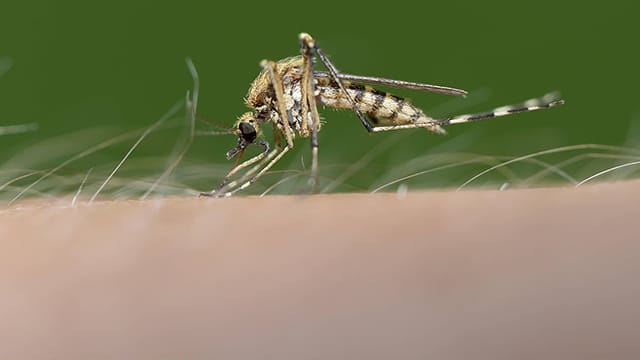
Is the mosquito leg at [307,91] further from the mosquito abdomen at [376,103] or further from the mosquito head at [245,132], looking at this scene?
the mosquito head at [245,132]

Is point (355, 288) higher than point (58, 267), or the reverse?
point (58, 267)

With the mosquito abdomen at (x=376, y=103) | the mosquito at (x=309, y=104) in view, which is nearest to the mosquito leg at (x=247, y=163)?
the mosquito at (x=309, y=104)

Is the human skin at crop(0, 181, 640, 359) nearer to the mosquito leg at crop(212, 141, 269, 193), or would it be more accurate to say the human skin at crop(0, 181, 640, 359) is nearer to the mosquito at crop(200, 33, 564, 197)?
the mosquito leg at crop(212, 141, 269, 193)

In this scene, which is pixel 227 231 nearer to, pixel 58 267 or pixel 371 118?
pixel 58 267

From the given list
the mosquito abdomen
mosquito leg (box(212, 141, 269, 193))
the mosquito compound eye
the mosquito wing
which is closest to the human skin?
mosquito leg (box(212, 141, 269, 193))

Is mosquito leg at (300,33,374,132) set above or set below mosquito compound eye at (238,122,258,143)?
above

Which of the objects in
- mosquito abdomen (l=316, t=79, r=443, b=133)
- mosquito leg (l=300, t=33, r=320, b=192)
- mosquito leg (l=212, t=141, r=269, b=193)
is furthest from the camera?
mosquito abdomen (l=316, t=79, r=443, b=133)

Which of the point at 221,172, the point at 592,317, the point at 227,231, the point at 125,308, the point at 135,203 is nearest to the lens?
the point at 592,317

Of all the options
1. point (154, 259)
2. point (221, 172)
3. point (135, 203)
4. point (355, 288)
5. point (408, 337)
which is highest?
point (221, 172)


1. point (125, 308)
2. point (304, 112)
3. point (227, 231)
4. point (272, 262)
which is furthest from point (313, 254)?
point (304, 112)
